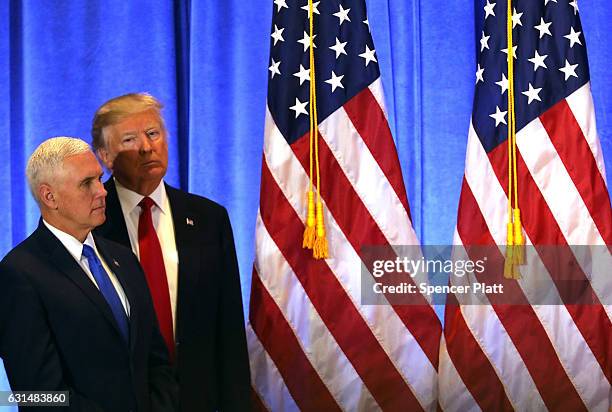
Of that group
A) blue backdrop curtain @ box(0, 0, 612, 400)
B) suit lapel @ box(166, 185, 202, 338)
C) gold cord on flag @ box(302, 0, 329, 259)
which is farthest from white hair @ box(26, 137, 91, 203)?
blue backdrop curtain @ box(0, 0, 612, 400)

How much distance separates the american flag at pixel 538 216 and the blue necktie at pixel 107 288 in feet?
4.64

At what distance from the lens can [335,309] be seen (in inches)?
128

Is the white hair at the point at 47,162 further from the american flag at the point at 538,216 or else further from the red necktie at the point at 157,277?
the american flag at the point at 538,216

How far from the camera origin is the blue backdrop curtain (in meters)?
3.66

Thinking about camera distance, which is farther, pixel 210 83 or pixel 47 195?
pixel 210 83

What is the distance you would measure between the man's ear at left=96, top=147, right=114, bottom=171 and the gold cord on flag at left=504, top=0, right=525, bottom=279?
1406 mm

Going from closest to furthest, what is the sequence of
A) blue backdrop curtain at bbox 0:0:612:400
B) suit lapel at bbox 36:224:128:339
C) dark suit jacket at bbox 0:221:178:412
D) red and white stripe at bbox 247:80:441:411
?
dark suit jacket at bbox 0:221:178:412, suit lapel at bbox 36:224:128:339, red and white stripe at bbox 247:80:441:411, blue backdrop curtain at bbox 0:0:612:400

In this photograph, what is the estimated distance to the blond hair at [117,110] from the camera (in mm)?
2723

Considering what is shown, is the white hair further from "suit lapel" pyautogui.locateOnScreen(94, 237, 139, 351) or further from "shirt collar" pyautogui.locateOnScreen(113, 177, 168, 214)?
"shirt collar" pyautogui.locateOnScreen(113, 177, 168, 214)

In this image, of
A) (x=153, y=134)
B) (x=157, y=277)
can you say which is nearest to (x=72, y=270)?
(x=157, y=277)

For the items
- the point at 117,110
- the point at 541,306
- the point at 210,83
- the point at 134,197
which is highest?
the point at 210,83

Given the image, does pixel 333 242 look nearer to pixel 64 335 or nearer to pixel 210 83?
pixel 210 83

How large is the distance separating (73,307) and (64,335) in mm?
69

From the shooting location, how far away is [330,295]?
3.24 metres
